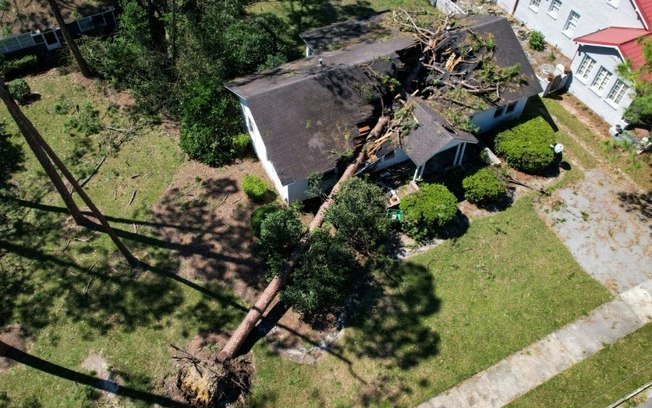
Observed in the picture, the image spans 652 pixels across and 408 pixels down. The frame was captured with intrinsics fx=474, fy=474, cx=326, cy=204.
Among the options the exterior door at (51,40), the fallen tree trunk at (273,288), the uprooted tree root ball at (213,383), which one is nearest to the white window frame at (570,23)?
the fallen tree trunk at (273,288)

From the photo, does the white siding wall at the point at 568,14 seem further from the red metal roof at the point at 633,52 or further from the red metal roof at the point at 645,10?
the red metal roof at the point at 633,52

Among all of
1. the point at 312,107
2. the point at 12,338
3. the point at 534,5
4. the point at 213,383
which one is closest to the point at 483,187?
the point at 312,107

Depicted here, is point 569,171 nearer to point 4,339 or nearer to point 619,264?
point 619,264

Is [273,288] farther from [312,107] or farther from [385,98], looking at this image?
[385,98]

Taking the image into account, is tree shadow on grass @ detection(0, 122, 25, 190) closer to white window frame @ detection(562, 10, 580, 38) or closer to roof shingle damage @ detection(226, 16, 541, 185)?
roof shingle damage @ detection(226, 16, 541, 185)

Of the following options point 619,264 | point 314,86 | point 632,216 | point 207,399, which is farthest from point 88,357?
point 632,216

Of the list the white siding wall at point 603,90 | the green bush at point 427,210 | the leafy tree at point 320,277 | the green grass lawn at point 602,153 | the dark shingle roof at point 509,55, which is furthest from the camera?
the white siding wall at point 603,90
